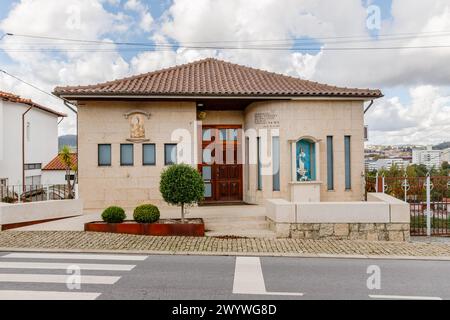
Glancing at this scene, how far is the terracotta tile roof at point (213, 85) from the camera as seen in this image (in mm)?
12957

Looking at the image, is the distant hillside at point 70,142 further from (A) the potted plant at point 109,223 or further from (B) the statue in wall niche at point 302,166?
(B) the statue in wall niche at point 302,166

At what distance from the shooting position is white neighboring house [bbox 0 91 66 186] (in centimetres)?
2584

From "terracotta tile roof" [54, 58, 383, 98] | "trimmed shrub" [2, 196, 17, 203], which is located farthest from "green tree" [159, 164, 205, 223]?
"trimmed shrub" [2, 196, 17, 203]

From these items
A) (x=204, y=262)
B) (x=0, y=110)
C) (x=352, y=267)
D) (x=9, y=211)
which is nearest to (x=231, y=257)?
(x=204, y=262)

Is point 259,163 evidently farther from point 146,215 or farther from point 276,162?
point 146,215

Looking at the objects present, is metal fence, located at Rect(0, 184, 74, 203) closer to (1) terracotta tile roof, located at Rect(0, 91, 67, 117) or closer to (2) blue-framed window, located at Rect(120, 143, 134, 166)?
(2) blue-framed window, located at Rect(120, 143, 134, 166)

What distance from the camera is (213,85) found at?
1413 centimetres

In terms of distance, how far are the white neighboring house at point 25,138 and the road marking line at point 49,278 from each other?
1759cm

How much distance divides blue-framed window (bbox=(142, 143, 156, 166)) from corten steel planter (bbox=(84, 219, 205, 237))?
4.12 meters

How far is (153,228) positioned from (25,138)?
24.5 meters

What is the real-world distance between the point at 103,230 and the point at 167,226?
1.88m

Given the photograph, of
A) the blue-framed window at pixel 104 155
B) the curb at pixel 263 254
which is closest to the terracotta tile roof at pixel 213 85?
the blue-framed window at pixel 104 155
